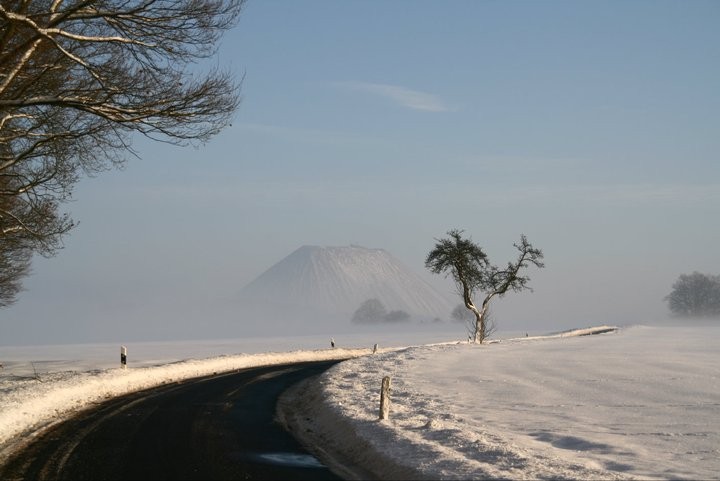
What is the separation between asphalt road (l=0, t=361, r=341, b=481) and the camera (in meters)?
12.1

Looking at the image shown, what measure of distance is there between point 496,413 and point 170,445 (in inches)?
317

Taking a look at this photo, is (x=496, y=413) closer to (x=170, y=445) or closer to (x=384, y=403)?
(x=384, y=403)

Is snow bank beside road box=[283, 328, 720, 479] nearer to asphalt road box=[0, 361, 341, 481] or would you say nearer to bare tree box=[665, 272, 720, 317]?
asphalt road box=[0, 361, 341, 481]

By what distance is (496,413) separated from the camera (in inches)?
725

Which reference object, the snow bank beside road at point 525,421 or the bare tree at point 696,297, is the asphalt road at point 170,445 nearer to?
the snow bank beside road at point 525,421

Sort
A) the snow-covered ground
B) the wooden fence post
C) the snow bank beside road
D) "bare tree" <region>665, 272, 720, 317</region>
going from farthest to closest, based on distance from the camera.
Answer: "bare tree" <region>665, 272, 720, 317</region>, the wooden fence post, the snow-covered ground, the snow bank beside road

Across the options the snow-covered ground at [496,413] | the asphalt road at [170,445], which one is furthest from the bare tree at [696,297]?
the asphalt road at [170,445]

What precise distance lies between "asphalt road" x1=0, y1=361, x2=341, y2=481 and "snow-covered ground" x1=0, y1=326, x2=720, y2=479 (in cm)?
86

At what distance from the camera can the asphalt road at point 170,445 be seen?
12109mm

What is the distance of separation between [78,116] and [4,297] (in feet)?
110

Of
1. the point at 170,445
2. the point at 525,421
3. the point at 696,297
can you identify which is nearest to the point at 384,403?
the point at 525,421

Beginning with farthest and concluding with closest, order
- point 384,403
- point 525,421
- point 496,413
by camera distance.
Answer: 1. point 496,413
2. point 525,421
3. point 384,403

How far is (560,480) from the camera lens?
10484mm

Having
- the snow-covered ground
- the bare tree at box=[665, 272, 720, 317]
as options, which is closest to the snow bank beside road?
the snow-covered ground
